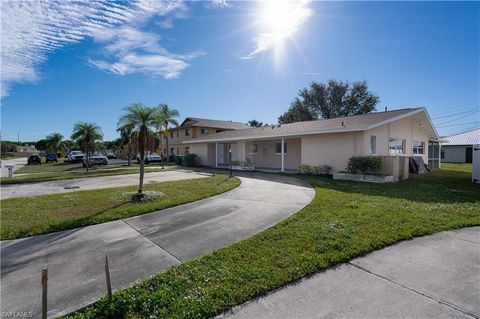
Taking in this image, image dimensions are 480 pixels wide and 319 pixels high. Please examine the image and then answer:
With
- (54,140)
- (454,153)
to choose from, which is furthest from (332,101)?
(54,140)

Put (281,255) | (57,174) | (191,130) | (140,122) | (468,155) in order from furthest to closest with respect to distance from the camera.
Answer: (191,130), (468,155), (57,174), (140,122), (281,255)

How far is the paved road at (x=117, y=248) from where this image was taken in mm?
3111

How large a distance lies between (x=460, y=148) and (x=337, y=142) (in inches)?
1178

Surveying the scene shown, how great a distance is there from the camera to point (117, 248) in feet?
14.4

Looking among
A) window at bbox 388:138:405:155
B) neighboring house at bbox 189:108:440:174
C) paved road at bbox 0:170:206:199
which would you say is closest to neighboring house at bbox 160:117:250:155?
neighboring house at bbox 189:108:440:174

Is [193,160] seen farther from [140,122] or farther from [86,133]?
[140,122]

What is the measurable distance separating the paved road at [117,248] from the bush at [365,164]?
22.8ft

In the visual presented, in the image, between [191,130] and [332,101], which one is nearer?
[191,130]

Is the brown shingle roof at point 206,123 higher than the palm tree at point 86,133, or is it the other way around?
the brown shingle roof at point 206,123

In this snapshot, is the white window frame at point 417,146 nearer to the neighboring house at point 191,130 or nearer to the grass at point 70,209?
the grass at point 70,209

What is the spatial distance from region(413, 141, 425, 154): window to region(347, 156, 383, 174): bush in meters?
8.95

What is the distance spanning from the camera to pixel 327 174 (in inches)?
574

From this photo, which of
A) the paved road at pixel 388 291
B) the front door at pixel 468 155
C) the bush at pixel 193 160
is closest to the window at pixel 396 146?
the paved road at pixel 388 291

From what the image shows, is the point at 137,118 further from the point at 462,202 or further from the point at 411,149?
the point at 411,149
